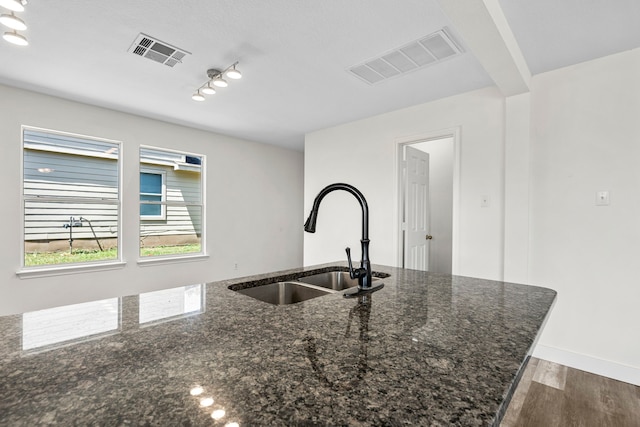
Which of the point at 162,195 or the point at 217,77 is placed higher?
the point at 217,77

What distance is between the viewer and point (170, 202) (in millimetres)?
4379

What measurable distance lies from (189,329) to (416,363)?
0.56 meters

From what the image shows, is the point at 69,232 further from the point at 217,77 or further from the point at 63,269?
the point at 217,77

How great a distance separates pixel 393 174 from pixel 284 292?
2.62m

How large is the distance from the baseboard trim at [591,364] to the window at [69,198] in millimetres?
4731

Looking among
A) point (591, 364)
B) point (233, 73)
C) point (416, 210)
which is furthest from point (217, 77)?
point (591, 364)

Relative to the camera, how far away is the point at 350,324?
33.0 inches

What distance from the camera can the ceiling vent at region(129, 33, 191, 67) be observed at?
7.40 feet

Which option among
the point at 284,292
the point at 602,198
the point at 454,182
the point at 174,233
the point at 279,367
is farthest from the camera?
the point at 174,233

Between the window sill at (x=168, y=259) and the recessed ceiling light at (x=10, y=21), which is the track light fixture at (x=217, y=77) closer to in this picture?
the recessed ceiling light at (x=10, y=21)

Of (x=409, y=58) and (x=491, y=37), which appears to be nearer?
(x=491, y=37)

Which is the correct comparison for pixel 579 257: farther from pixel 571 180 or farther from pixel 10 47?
pixel 10 47

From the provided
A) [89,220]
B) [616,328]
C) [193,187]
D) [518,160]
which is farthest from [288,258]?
[616,328]

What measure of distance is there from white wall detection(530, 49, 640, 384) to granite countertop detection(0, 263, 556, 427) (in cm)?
210
